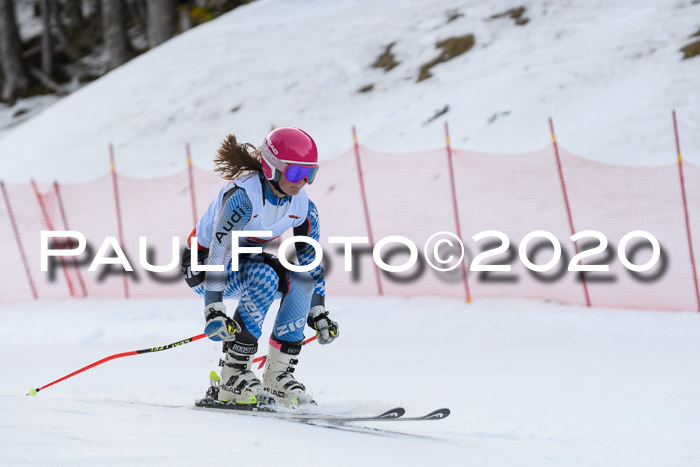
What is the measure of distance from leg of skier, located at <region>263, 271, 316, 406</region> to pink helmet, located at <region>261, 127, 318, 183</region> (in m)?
0.60

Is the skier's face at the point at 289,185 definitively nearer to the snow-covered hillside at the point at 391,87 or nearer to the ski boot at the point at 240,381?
the ski boot at the point at 240,381

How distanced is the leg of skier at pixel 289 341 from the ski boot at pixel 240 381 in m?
0.14

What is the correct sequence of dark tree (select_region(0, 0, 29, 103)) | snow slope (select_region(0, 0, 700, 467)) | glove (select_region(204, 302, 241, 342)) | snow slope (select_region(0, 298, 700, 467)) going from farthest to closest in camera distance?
dark tree (select_region(0, 0, 29, 103)) → glove (select_region(204, 302, 241, 342)) → snow slope (select_region(0, 0, 700, 467)) → snow slope (select_region(0, 298, 700, 467))

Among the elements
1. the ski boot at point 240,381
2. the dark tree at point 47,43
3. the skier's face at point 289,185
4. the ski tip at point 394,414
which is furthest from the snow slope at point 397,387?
the dark tree at point 47,43

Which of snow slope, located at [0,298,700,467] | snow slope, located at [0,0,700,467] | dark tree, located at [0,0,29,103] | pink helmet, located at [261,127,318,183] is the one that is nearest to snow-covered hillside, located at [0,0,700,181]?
snow slope, located at [0,0,700,467]

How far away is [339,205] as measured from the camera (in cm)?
1321

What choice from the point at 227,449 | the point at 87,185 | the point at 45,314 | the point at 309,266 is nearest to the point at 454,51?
the point at 87,185

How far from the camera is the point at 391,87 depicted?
19172 mm

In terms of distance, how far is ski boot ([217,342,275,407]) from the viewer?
4281 millimetres

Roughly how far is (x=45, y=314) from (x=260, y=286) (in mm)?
7840

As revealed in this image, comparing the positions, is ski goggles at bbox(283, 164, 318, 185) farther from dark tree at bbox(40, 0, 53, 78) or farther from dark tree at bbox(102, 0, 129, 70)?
dark tree at bbox(40, 0, 53, 78)

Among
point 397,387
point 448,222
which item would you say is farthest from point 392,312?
point 397,387

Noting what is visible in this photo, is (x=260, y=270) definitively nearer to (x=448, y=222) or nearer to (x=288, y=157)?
(x=288, y=157)

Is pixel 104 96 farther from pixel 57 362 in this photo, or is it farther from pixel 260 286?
pixel 260 286
